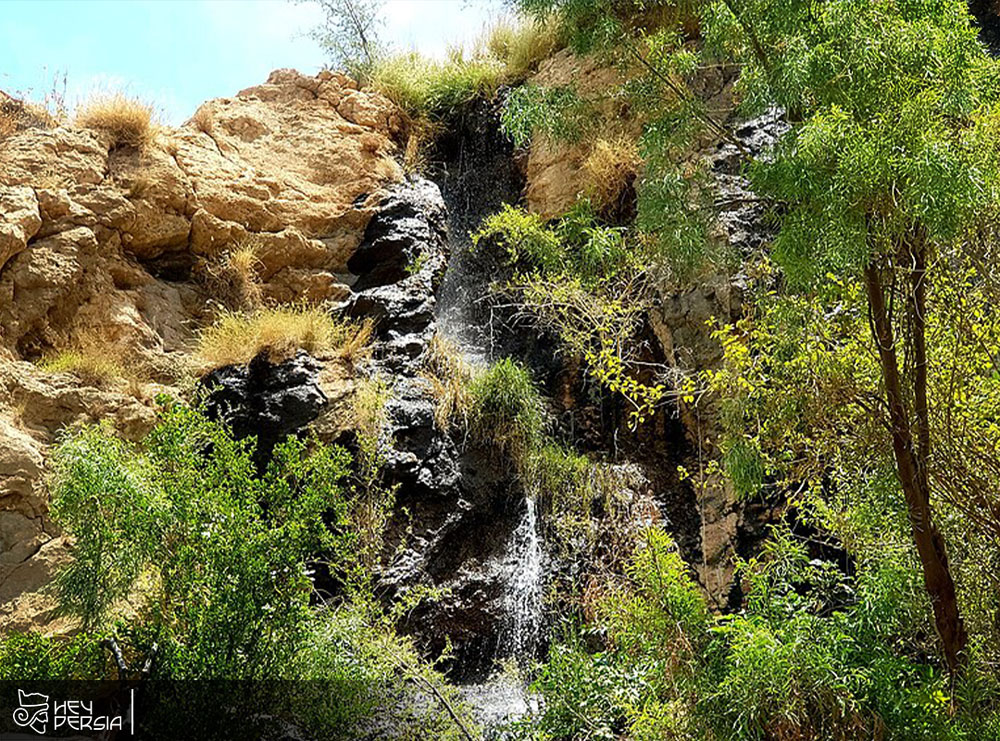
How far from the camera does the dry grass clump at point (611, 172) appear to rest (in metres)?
9.26

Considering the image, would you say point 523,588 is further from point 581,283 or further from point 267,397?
point 581,283

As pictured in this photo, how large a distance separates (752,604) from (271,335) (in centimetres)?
481

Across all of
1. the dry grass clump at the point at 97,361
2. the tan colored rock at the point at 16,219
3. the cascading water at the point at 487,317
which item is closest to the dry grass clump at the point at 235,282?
the dry grass clump at the point at 97,361

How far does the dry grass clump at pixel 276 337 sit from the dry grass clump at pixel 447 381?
0.63 m

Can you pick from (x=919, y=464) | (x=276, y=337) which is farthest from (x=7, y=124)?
(x=919, y=464)

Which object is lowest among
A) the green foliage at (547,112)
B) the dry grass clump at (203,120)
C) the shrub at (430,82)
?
the green foliage at (547,112)

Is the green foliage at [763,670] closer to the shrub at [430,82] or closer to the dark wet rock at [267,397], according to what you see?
the dark wet rock at [267,397]

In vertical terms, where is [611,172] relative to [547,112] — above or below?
above

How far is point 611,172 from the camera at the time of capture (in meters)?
9.31

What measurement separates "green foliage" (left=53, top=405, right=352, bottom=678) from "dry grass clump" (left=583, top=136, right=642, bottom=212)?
5.23m

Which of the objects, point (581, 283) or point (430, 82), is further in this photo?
point (430, 82)

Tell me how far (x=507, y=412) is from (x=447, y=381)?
673 mm

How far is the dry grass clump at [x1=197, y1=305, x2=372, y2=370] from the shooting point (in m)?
7.71

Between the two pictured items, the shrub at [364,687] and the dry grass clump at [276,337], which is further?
the dry grass clump at [276,337]
